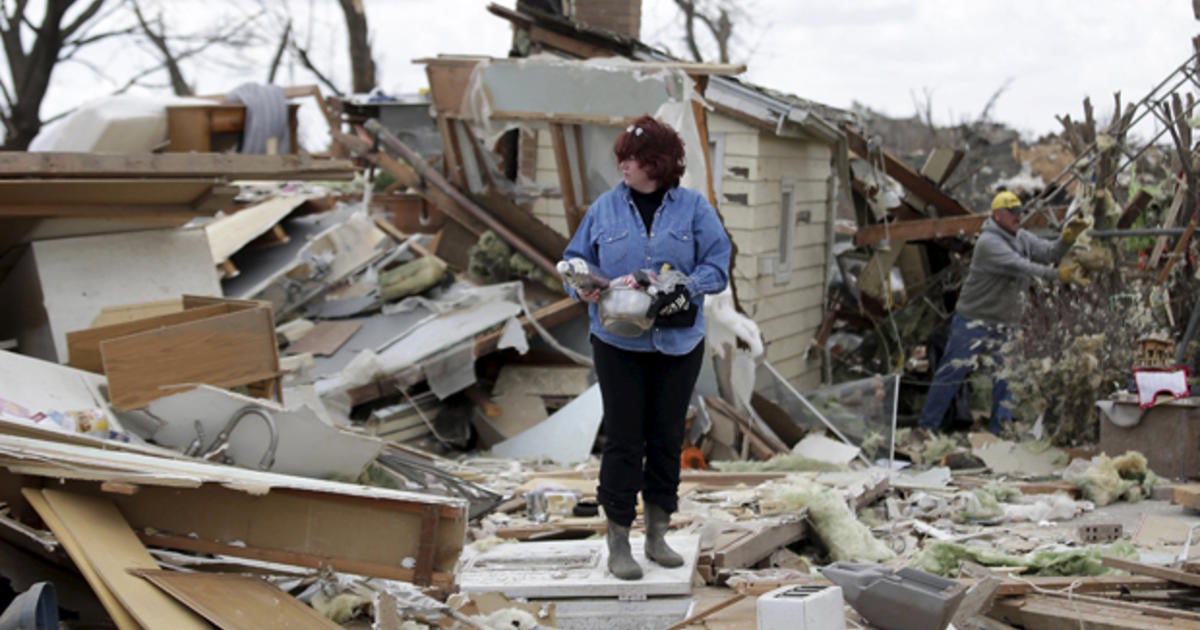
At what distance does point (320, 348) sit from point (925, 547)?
572 cm

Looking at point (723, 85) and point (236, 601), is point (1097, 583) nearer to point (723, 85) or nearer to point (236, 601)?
point (236, 601)

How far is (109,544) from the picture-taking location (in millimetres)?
→ 3834

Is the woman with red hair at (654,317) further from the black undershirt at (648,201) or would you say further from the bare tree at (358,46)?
the bare tree at (358,46)

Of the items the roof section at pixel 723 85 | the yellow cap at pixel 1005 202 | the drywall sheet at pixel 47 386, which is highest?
the roof section at pixel 723 85

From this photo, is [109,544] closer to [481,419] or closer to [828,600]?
[828,600]

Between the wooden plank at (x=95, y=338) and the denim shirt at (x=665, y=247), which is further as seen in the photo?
the wooden plank at (x=95, y=338)

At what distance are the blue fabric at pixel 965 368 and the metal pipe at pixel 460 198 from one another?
336 centimetres

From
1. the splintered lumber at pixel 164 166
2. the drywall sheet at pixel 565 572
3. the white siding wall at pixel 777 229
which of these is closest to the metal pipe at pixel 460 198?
the white siding wall at pixel 777 229

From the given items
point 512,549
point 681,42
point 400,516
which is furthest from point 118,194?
point 681,42

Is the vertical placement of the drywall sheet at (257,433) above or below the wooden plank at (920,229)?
below

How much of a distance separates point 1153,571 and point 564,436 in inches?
189

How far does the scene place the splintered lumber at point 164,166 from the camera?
22.6 feet

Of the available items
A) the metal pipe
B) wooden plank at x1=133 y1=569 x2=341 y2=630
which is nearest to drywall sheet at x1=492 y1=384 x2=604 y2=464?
the metal pipe

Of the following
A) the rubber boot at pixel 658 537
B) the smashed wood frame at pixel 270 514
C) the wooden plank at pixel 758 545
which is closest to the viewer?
the smashed wood frame at pixel 270 514
